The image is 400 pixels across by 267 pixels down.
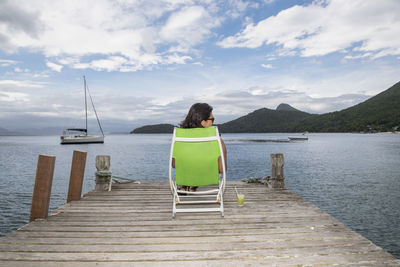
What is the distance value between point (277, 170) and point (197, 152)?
3.36 metres

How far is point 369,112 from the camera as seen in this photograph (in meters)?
168

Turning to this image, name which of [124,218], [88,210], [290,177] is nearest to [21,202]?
[88,210]

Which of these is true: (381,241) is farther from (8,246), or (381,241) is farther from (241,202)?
(8,246)

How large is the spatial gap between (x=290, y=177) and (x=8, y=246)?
23.1 metres

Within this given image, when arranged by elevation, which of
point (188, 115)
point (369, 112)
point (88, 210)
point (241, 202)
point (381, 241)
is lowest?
point (381, 241)

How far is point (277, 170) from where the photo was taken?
266 inches

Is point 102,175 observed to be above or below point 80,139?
above

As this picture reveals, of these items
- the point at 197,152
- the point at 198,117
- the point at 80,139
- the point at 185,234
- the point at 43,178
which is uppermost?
the point at 198,117

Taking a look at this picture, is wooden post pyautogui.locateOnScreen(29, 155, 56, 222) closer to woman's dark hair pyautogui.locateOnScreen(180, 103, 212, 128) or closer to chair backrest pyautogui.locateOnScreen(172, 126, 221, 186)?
chair backrest pyautogui.locateOnScreen(172, 126, 221, 186)

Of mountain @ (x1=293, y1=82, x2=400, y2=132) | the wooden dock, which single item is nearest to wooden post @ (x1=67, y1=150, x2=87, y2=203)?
the wooden dock

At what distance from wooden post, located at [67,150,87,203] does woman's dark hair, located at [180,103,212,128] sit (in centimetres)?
300

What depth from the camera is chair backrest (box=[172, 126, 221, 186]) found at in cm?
414

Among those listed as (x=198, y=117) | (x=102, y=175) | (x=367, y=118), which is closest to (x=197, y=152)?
(x=198, y=117)

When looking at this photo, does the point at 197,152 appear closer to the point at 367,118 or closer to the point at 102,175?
the point at 102,175
